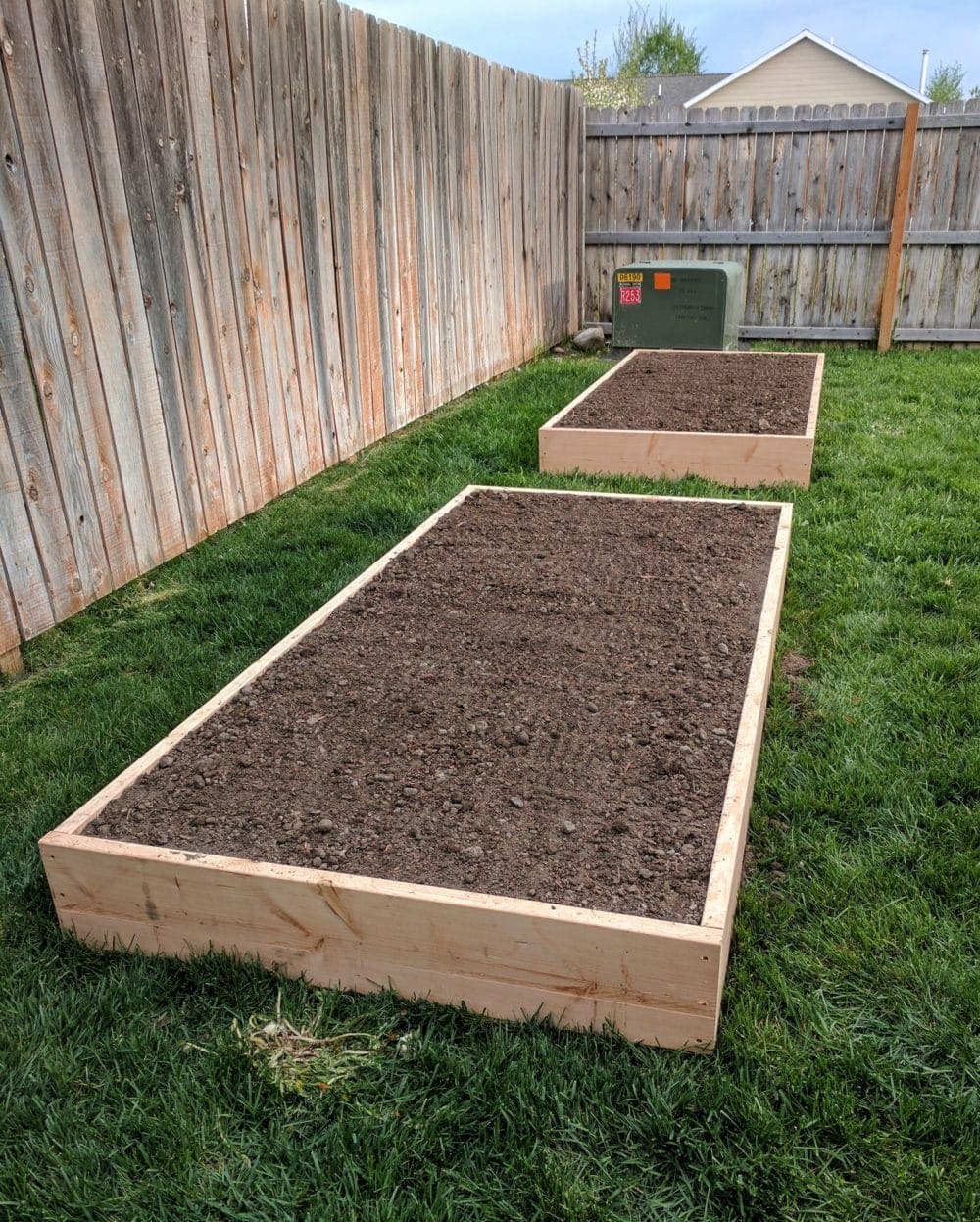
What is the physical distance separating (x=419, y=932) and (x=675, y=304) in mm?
7363

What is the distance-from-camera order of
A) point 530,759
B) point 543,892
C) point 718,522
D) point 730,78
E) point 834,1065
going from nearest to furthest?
point 834,1065 < point 543,892 < point 530,759 < point 718,522 < point 730,78

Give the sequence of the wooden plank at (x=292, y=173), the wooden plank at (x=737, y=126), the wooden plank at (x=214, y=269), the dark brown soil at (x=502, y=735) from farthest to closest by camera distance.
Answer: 1. the wooden plank at (x=737, y=126)
2. the wooden plank at (x=292, y=173)
3. the wooden plank at (x=214, y=269)
4. the dark brown soil at (x=502, y=735)

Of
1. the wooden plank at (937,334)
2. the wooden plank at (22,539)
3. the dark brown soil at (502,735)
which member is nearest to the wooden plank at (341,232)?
the dark brown soil at (502,735)

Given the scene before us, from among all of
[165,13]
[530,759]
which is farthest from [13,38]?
[530,759]

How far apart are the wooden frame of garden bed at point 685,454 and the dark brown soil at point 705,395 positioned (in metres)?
0.19

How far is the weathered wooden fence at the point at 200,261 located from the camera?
3.65 meters

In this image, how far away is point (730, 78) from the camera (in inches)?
1280

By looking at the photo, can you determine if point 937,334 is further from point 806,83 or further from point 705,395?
point 806,83

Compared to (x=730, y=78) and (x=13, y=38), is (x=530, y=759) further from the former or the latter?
(x=730, y=78)

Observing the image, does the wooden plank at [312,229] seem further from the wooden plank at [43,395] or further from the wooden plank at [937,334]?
the wooden plank at [937,334]

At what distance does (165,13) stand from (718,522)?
311cm

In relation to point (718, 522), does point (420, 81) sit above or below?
above

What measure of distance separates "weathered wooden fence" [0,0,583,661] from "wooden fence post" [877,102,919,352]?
4.04 meters

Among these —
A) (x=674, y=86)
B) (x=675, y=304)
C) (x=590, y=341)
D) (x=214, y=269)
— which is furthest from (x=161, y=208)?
(x=674, y=86)
